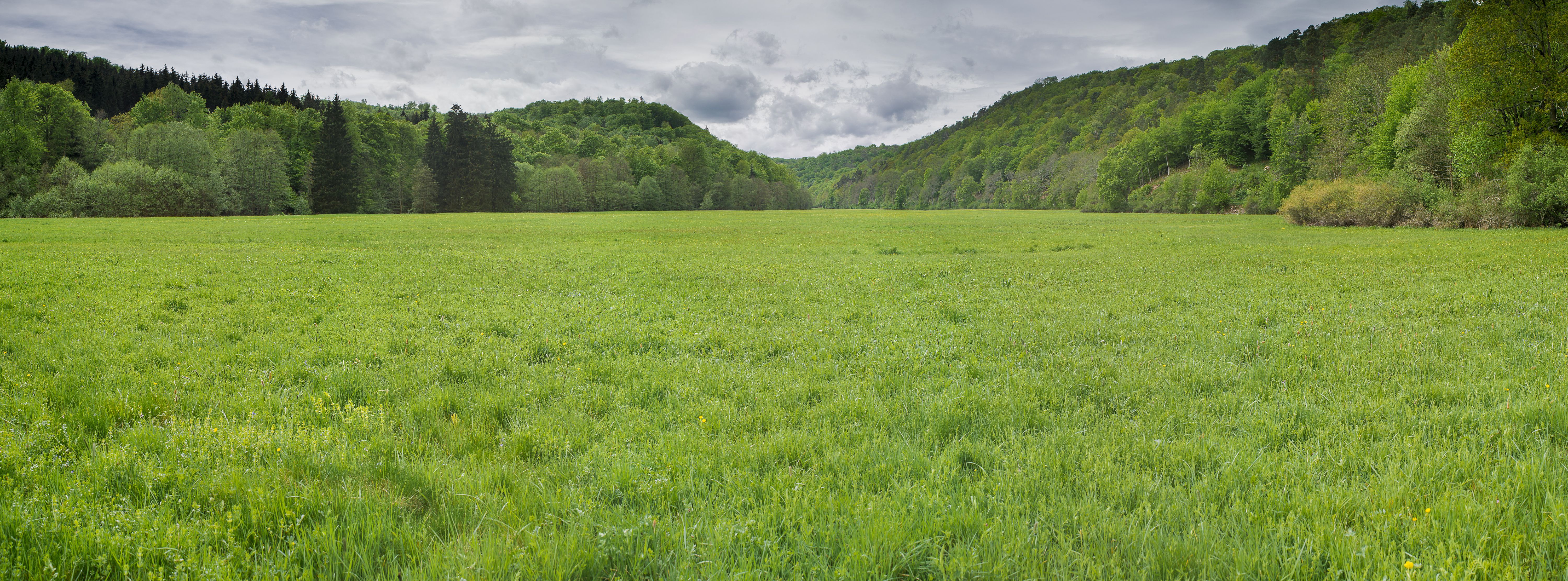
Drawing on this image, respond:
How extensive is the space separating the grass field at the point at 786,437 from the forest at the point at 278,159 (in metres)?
74.5

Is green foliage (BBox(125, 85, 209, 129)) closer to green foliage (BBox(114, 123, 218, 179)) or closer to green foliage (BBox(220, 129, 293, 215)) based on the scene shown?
green foliage (BBox(114, 123, 218, 179))

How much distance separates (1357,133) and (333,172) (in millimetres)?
122810

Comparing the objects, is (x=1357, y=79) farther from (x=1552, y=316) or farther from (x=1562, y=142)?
(x=1552, y=316)

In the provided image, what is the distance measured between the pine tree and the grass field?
88.1 meters

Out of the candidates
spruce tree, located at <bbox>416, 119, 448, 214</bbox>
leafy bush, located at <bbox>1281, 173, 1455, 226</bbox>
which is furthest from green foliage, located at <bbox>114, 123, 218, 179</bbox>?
leafy bush, located at <bbox>1281, 173, 1455, 226</bbox>

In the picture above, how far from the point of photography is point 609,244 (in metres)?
32.9

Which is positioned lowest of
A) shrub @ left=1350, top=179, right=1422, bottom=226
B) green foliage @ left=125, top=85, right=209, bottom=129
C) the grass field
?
the grass field

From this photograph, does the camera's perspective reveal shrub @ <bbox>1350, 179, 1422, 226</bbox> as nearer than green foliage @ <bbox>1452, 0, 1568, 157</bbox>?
No

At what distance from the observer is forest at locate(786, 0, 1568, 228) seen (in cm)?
3459

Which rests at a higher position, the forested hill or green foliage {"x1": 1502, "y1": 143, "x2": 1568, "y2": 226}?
the forested hill

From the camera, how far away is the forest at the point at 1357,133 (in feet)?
113

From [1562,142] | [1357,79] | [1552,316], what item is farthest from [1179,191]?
[1552,316]

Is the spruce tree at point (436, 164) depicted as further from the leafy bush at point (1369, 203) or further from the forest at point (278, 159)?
the leafy bush at point (1369, 203)

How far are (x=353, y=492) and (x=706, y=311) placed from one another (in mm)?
7742
